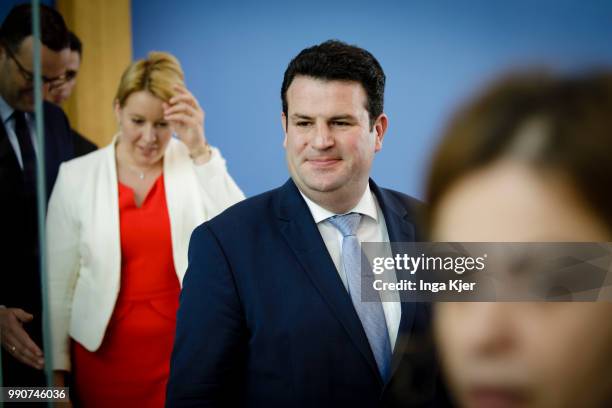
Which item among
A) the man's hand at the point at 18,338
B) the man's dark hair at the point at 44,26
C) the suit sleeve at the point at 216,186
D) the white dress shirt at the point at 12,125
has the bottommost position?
the man's hand at the point at 18,338

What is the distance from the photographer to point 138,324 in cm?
172

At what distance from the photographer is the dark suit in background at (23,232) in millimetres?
1724

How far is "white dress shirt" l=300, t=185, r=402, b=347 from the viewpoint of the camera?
61.0 inches

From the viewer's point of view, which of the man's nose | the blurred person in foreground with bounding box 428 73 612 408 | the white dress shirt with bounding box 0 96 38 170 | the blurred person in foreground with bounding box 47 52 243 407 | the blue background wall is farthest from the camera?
the white dress shirt with bounding box 0 96 38 170

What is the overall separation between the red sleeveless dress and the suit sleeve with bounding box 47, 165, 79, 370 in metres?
0.12

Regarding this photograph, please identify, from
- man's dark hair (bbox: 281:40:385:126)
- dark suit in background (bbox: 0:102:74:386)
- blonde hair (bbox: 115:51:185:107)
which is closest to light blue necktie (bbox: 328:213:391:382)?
man's dark hair (bbox: 281:40:385:126)

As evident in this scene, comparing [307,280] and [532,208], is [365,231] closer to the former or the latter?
[307,280]

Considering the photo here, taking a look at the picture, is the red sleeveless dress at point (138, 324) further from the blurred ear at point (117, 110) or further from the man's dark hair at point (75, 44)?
the man's dark hair at point (75, 44)

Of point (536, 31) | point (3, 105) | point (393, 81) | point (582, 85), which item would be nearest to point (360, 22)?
point (393, 81)

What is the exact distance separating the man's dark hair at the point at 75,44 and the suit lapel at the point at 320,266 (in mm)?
789

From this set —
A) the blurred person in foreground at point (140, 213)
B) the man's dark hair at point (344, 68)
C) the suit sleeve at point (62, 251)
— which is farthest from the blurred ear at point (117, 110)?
the man's dark hair at point (344, 68)

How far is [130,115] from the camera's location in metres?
1.64

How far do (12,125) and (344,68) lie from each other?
1.04m

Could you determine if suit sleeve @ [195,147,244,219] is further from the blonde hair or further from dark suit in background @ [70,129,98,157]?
dark suit in background @ [70,129,98,157]
